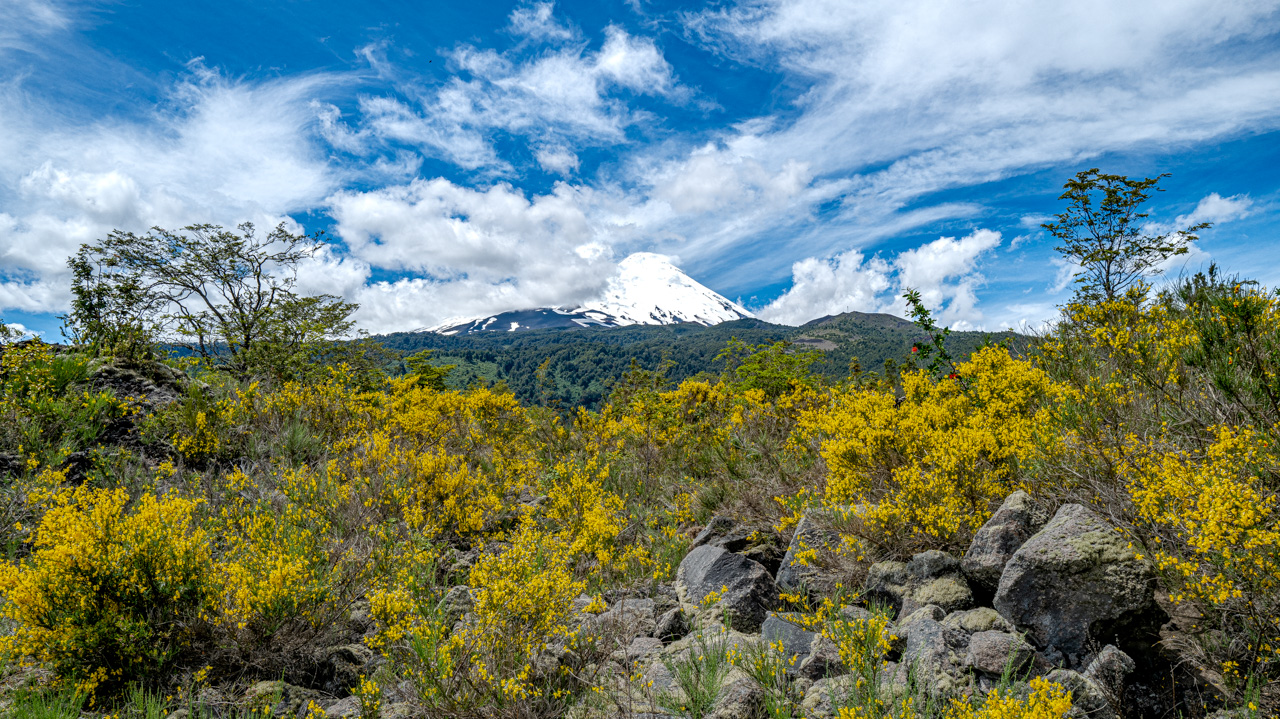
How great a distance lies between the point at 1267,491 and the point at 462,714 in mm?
5001

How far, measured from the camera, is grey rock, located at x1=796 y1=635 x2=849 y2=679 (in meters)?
3.35

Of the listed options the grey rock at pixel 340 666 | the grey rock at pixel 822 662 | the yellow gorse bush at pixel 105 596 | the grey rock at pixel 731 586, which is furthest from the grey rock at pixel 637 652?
the yellow gorse bush at pixel 105 596

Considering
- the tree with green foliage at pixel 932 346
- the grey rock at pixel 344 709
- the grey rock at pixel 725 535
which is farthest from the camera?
the tree with green foliage at pixel 932 346

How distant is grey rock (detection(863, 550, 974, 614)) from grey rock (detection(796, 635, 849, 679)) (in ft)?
2.57

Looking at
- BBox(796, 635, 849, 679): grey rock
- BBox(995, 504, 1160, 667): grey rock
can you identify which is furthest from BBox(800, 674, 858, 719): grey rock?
BBox(995, 504, 1160, 667): grey rock

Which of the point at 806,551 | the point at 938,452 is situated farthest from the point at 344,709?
the point at 938,452

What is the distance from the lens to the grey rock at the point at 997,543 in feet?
12.5

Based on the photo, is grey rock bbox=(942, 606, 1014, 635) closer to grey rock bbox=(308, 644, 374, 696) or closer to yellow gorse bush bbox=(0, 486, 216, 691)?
grey rock bbox=(308, 644, 374, 696)

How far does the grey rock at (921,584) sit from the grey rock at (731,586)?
90cm

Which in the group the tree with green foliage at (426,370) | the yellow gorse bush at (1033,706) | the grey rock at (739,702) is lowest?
the grey rock at (739,702)

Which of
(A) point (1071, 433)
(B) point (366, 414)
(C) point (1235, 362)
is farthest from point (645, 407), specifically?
(C) point (1235, 362)

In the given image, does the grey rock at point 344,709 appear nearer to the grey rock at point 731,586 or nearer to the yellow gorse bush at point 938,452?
the grey rock at point 731,586

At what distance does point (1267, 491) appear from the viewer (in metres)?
3.03

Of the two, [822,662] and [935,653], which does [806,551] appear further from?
[935,653]
